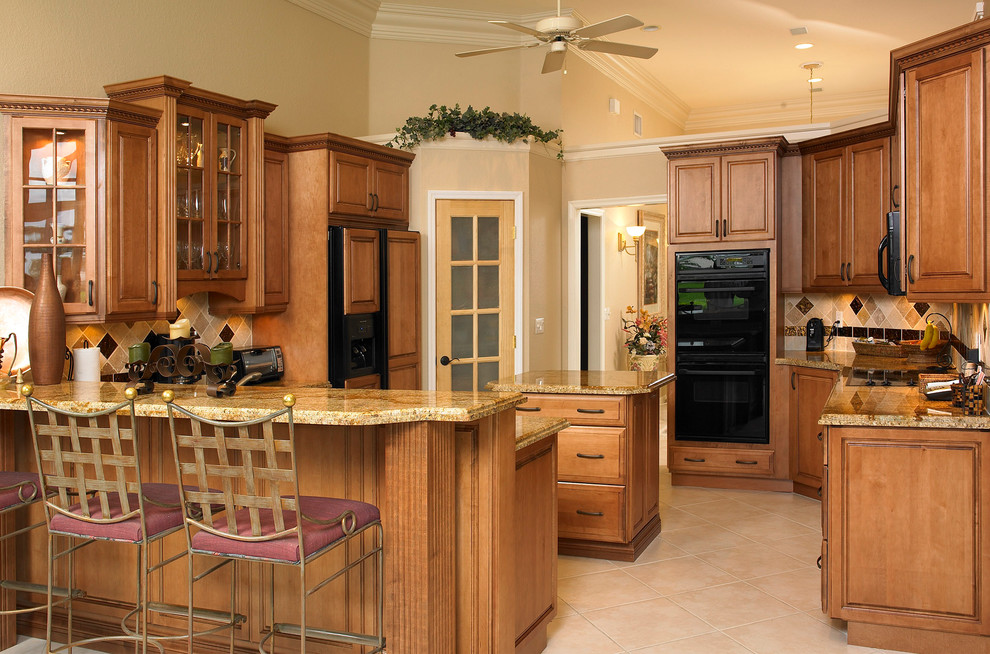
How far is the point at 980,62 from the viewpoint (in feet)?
10.1

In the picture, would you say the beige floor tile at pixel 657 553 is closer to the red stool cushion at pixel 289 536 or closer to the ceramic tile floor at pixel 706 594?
the ceramic tile floor at pixel 706 594

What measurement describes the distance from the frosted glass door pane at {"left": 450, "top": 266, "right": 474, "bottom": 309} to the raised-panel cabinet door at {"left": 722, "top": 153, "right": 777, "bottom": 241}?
1895 mm

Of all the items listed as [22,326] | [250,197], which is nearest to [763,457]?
[250,197]

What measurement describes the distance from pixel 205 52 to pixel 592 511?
11.8 ft

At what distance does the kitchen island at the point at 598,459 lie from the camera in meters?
4.22

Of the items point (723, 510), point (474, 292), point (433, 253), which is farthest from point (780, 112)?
point (723, 510)

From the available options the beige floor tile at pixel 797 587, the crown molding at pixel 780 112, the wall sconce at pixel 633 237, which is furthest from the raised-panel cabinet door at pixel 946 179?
the crown molding at pixel 780 112

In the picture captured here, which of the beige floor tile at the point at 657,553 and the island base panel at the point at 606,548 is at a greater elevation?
the island base panel at the point at 606,548

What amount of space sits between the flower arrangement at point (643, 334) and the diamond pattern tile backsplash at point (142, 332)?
4.98 m

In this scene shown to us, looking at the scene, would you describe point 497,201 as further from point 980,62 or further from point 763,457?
point 980,62

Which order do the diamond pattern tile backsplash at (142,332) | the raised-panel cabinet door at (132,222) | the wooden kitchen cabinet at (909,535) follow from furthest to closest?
the diamond pattern tile backsplash at (142,332) < the raised-panel cabinet door at (132,222) < the wooden kitchen cabinet at (909,535)

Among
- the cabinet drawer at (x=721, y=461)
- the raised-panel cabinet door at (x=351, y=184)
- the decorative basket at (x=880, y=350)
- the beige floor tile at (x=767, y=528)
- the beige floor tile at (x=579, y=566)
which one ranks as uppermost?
the raised-panel cabinet door at (x=351, y=184)

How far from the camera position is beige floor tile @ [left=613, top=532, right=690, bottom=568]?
4285mm

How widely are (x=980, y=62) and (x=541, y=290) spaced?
149 inches
